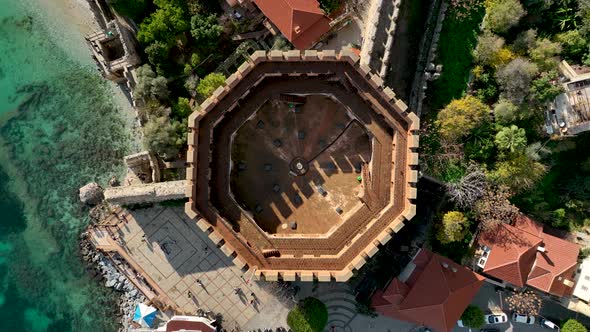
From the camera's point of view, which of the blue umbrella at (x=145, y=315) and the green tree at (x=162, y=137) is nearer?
the green tree at (x=162, y=137)

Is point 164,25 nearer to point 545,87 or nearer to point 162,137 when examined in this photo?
point 162,137

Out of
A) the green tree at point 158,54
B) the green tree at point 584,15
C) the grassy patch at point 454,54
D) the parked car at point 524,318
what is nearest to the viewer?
the green tree at point 584,15

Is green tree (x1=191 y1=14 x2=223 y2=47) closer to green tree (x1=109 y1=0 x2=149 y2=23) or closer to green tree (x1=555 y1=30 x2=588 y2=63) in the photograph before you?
green tree (x1=109 y1=0 x2=149 y2=23)

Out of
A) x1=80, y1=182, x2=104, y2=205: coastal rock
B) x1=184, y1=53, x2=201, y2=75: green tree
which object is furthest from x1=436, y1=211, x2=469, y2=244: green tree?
x1=80, y1=182, x2=104, y2=205: coastal rock

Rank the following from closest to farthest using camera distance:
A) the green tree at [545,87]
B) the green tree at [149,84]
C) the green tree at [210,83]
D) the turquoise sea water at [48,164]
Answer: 1. the green tree at [545,87]
2. the green tree at [210,83]
3. the green tree at [149,84]
4. the turquoise sea water at [48,164]

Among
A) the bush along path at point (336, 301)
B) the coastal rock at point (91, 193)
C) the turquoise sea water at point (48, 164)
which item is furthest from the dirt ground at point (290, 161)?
the coastal rock at point (91, 193)

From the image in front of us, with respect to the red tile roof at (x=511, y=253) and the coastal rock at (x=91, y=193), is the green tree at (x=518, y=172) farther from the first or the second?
the coastal rock at (x=91, y=193)

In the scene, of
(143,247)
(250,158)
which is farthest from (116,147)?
(250,158)

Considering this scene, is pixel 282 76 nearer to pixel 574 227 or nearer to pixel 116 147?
pixel 116 147

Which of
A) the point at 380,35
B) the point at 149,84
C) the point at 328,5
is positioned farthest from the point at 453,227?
the point at 149,84
